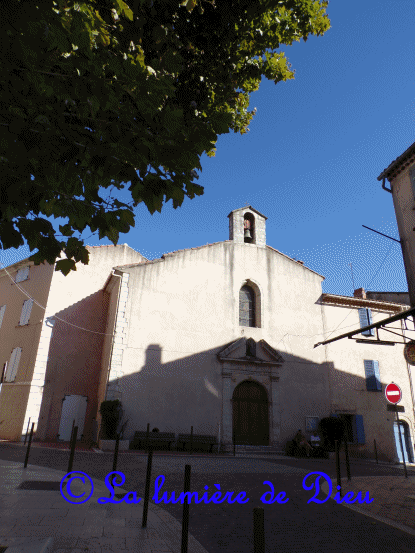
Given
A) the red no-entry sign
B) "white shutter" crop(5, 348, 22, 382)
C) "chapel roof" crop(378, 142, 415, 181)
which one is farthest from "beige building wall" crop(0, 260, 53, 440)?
"chapel roof" crop(378, 142, 415, 181)

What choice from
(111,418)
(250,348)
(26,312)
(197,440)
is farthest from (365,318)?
(26,312)

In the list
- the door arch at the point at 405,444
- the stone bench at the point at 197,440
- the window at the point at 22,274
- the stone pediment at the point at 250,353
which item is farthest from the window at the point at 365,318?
the window at the point at 22,274

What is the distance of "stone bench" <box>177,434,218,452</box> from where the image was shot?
49.2 ft

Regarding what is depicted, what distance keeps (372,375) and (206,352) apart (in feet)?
28.8

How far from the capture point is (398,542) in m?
4.43

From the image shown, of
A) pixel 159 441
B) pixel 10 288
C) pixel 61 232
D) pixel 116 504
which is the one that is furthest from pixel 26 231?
pixel 10 288

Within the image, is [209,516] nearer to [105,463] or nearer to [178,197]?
[178,197]

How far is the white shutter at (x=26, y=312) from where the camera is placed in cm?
1945

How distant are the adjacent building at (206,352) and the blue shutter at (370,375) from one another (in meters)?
0.07

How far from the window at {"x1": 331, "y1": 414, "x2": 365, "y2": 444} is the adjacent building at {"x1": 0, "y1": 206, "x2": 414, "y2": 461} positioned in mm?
61

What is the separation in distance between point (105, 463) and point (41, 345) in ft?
31.2

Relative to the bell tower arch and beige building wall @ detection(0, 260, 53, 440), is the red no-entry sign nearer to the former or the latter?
the bell tower arch

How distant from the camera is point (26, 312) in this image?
775 inches

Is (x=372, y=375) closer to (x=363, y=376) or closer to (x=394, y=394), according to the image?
(x=363, y=376)
